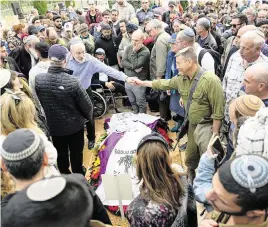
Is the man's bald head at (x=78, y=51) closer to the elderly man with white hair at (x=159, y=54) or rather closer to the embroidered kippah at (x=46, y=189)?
the elderly man with white hair at (x=159, y=54)

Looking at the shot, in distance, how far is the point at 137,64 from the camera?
509cm

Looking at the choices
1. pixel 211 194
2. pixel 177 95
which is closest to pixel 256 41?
pixel 177 95

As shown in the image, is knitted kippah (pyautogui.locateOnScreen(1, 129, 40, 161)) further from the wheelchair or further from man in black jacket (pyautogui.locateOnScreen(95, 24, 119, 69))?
man in black jacket (pyautogui.locateOnScreen(95, 24, 119, 69))

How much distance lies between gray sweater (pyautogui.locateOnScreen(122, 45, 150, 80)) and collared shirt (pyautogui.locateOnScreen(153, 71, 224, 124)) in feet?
5.14

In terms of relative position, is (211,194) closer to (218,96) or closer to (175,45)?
(218,96)

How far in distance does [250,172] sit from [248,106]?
1.18 meters

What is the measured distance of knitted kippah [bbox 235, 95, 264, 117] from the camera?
96.9 inches

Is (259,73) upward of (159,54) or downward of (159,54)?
upward

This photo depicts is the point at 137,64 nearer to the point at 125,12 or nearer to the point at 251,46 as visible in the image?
the point at 251,46

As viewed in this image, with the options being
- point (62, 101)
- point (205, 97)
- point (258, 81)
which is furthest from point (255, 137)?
point (62, 101)

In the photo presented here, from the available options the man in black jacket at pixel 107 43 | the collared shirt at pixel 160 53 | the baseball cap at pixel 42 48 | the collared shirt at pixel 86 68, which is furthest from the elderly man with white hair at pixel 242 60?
the man in black jacket at pixel 107 43

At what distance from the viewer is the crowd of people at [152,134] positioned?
1388mm

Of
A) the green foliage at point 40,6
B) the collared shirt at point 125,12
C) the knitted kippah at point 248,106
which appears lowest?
the green foliage at point 40,6

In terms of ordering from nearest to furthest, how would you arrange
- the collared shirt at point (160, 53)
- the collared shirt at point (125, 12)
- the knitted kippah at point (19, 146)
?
1. the knitted kippah at point (19, 146)
2. the collared shirt at point (160, 53)
3. the collared shirt at point (125, 12)
